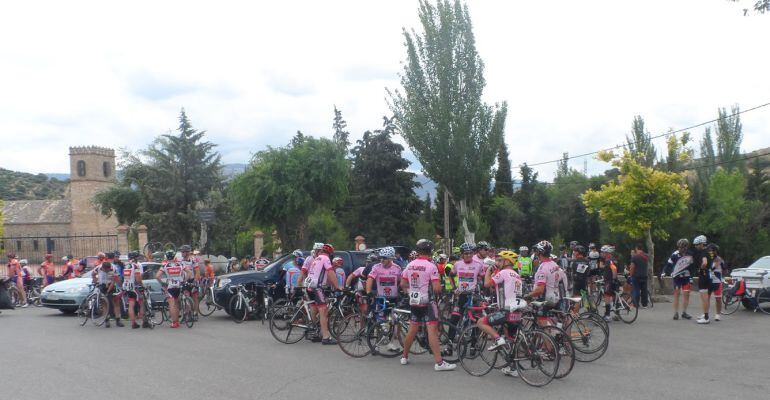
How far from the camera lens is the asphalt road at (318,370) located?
7961 millimetres

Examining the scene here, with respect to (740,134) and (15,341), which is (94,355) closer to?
(15,341)

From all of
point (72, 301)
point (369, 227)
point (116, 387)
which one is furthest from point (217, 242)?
point (116, 387)

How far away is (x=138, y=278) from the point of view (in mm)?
14812

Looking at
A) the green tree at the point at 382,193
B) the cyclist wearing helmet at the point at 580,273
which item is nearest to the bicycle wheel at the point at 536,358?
the cyclist wearing helmet at the point at 580,273

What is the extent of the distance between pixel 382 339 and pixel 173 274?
6111 mm

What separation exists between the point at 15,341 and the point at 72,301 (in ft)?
15.5

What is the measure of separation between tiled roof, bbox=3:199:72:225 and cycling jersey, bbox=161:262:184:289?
71.9 metres

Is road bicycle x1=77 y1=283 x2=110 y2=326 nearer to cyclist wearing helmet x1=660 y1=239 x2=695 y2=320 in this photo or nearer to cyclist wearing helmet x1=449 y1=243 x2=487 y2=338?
cyclist wearing helmet x1=449 y1=243 x2=487 y2=338

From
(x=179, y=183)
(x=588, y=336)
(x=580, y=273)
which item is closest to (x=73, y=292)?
(x=580, y=273)

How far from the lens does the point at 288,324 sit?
12.2 metres

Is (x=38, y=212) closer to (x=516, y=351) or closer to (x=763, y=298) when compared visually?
(x=763, y=298)

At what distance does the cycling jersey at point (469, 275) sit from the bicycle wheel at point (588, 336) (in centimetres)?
191

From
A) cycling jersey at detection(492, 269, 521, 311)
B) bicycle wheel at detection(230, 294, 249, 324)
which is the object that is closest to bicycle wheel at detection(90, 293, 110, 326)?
bicycle wheel at detection(230, 294, 249, 324)

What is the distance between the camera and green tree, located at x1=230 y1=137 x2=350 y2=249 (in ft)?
96.4
